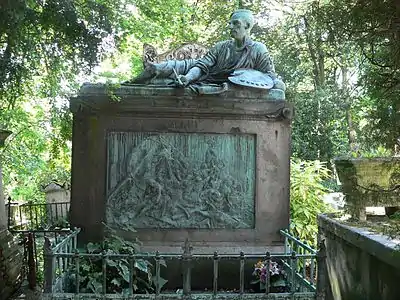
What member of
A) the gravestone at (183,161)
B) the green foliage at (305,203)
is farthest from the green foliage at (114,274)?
the green foliage at (305,203)

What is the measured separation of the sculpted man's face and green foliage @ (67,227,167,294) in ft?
10.8

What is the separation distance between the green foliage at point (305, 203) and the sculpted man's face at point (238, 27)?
12.9 ft

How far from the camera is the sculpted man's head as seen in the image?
7062 millimetres

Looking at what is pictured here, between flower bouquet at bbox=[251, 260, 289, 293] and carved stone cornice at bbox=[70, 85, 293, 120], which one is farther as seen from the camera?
carved stone cornice at bbox=[70, 85, 293, 120]

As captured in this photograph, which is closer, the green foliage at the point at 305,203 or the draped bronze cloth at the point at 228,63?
the draped bronze cloth at the point at 228,63

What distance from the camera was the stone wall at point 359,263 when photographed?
409 centimetres

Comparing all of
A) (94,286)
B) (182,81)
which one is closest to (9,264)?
(94,286)

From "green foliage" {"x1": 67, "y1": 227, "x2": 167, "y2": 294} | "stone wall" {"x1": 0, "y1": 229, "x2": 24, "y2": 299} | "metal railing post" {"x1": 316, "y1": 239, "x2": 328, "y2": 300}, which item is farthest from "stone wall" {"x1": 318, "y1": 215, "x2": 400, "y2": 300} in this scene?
"stone wall" {"x1": 0, "y1": 229, "x2": 24, "y2": 299}

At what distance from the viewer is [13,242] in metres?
6.47

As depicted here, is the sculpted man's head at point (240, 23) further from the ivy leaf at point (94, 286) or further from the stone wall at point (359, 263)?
the ivy leaf at point (94, 286)

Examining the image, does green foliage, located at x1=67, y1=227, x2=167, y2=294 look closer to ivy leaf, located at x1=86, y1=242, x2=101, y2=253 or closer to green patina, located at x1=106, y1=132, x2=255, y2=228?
ivy leaf, located at x1=86, y1=242, x2=101, y2=253

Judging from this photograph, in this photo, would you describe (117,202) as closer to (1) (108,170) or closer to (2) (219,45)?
(1) (108,170)

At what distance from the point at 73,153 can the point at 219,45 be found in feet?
8.64

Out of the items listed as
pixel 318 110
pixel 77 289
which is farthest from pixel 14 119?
Answer: pixel 318 110
